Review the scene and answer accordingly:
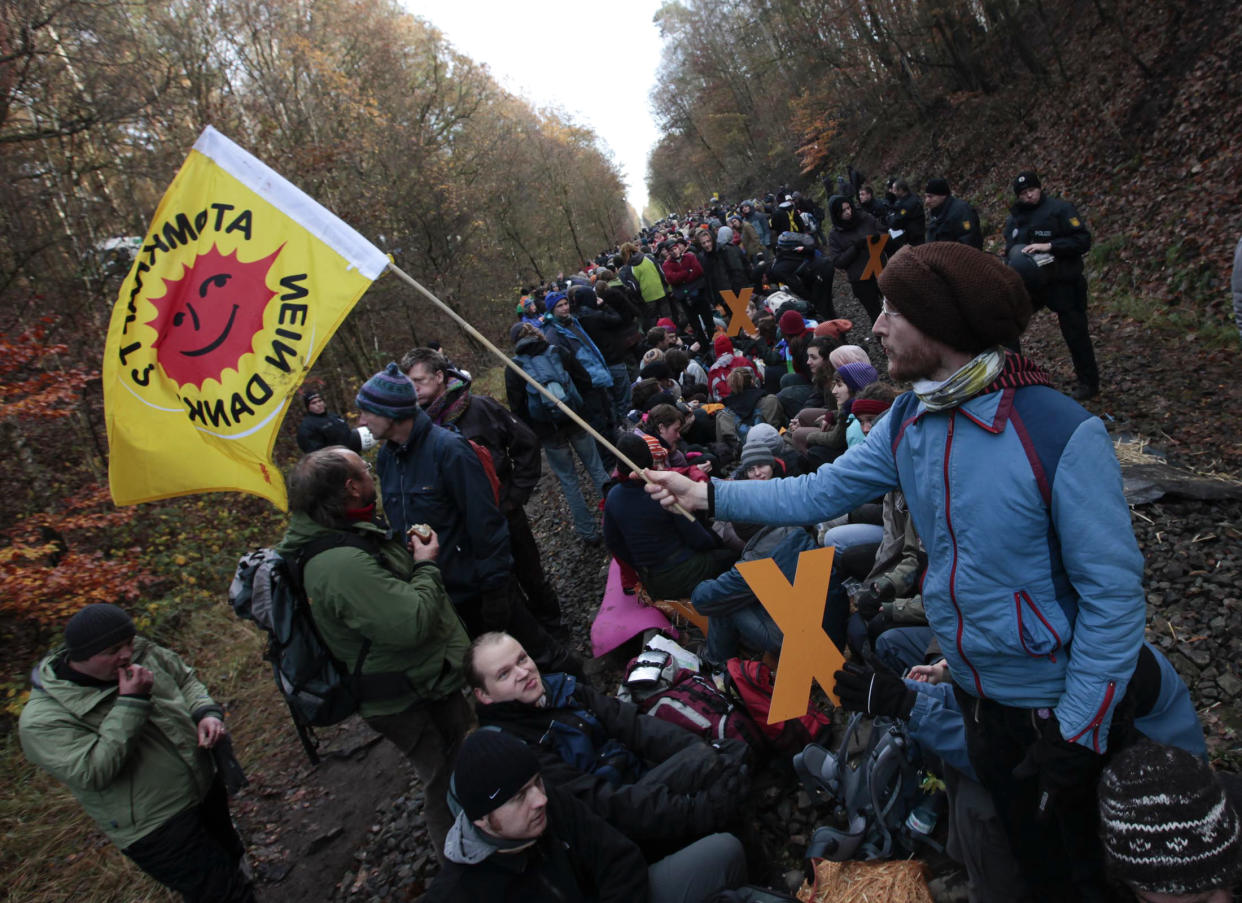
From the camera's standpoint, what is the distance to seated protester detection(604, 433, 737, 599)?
391 cm

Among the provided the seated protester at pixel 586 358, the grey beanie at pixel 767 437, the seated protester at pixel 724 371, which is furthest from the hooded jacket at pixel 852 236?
the grey beanie at pixel 767 437

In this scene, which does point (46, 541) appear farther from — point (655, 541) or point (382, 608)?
point (655, 541)

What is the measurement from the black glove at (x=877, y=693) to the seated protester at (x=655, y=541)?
164 centimetres

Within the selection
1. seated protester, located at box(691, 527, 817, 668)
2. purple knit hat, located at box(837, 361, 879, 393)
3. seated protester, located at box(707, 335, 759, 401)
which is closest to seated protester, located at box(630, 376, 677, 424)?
seated protester, located at box(707, 335, 759, 401)

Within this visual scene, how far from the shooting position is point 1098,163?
1052cm

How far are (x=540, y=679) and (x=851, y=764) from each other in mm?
1460

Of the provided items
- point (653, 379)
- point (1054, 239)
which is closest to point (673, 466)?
point (653, 379)

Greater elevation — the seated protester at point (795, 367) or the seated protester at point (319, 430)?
the seated protester at point (319, 430)

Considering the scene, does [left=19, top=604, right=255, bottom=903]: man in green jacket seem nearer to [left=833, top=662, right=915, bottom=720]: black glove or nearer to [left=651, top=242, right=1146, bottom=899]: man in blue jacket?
[left=833, top=662, right=915, bottom=720]: black glove

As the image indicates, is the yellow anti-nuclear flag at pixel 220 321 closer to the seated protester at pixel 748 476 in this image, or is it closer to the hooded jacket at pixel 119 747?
the hooded jacket at pixel 119 747

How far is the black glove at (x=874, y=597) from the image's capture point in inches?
138

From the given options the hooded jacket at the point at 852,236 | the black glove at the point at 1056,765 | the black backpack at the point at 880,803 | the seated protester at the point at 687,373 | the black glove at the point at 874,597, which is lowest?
the black backpack at the point at 880,803

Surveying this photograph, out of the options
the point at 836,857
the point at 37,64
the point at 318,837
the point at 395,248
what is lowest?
the point at 836,857

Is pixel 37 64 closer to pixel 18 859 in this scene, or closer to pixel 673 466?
pixel 18 859
